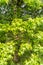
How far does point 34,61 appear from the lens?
215 inches

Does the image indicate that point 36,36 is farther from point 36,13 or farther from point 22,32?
point 36,13

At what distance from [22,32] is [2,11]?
4.51ft

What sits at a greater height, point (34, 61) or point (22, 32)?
point (22, 32)

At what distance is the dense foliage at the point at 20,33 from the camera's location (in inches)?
214

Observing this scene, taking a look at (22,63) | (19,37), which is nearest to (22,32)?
(19,37)

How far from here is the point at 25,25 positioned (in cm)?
551

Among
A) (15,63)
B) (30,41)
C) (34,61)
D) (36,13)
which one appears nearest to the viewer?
(34,61)

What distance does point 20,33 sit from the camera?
19.5 ft

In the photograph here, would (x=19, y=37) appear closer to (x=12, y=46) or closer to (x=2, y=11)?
(x=12, y=46)

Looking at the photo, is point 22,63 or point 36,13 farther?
point 36,13

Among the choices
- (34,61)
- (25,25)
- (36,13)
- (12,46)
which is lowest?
(34,61)

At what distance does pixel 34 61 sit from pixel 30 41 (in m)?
0.66

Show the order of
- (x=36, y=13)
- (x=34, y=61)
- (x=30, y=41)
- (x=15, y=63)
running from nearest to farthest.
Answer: (x=34, y=61)
(x=30, y=41)
(x=15, y=63)
(x=36, y=13)

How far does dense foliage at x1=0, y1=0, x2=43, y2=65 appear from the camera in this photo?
17.9ft
